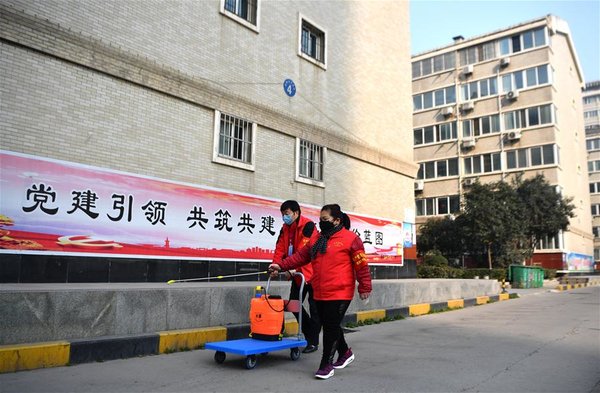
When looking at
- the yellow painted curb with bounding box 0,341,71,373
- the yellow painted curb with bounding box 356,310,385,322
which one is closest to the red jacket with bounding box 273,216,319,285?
the yellow painted curb with bounding box 0,341,71,373

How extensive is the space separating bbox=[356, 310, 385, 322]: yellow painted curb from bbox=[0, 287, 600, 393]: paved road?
1.58 m

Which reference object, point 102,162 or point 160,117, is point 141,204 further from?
point 160,117

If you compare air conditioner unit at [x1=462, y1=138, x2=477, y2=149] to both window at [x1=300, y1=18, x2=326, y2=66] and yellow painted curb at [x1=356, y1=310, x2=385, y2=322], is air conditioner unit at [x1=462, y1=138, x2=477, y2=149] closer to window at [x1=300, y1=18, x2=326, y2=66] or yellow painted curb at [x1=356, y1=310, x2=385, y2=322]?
window at [x1=300, y1=18, x2=326, y2=66]

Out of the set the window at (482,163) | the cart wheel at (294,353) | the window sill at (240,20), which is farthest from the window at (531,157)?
the cart wheel at (294,353)

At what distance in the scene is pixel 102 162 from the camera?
30.0 feet

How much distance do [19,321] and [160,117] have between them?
19.5 feet

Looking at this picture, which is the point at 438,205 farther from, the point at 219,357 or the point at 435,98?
the point at 219,357

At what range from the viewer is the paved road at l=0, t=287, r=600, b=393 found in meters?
4.51

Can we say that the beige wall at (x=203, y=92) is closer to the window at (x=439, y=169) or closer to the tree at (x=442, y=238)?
the tree at (x=442, y=238)

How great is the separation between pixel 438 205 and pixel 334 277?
3641 cm

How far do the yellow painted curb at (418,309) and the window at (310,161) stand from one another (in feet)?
15.5

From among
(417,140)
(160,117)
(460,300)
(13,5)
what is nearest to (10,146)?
(13,5)

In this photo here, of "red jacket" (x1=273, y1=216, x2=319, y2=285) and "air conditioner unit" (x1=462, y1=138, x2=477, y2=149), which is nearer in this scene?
"red jacket" (x1=273, y1=216, x2=319, y2=285)

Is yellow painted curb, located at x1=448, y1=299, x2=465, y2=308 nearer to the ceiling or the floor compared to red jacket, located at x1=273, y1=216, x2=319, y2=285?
nearer to the floor
